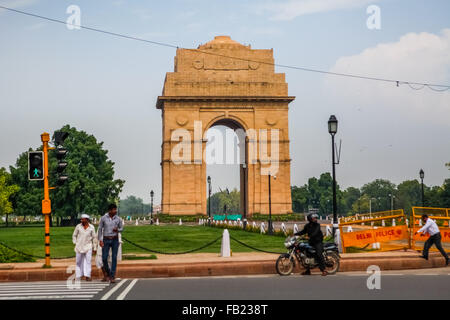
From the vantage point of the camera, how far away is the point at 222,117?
6488 cm

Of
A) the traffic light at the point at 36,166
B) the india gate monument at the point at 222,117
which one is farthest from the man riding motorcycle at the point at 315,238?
the india gate monument at the point at 222,117

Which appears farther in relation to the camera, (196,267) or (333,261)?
(196,267)

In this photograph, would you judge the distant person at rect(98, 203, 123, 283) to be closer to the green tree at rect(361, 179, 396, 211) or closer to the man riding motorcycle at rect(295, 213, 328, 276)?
the man riding motorcycle at rect(295, 213, 328, 276)

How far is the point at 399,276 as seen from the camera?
15.0 m

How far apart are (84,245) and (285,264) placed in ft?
15.3

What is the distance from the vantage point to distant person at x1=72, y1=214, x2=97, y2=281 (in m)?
14.9

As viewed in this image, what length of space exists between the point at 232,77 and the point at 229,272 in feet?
163

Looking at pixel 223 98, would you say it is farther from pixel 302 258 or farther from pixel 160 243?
pixel 302 258

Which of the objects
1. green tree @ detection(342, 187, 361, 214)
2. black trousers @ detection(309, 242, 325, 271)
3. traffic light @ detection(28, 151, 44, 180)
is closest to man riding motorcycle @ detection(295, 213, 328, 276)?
black trousers @ detection(309, 242, 325, 271)

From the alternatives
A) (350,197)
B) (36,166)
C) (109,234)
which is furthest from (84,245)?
(350,197)

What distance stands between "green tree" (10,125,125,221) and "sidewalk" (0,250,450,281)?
46.5 m
